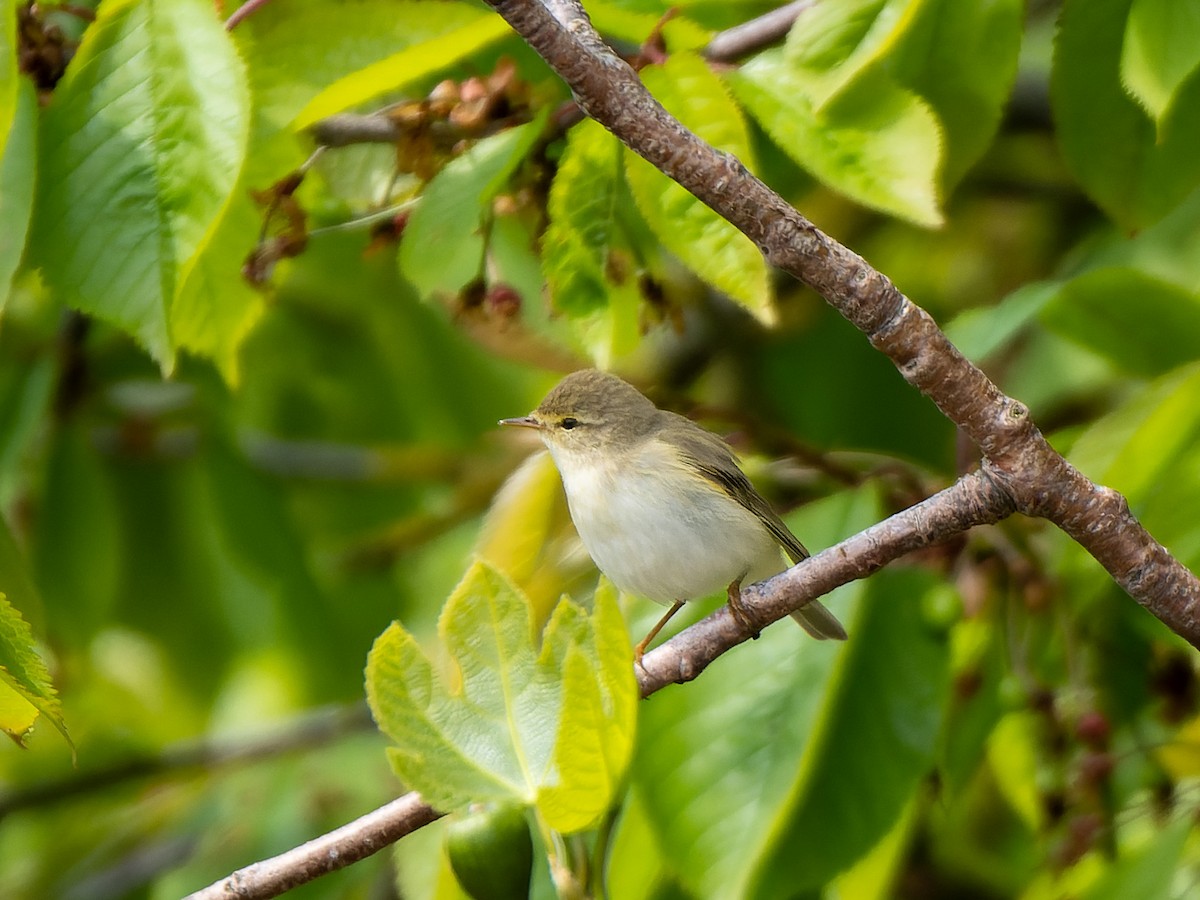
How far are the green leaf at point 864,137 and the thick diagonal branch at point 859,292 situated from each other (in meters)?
0.39

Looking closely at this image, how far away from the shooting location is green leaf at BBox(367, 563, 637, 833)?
1.57 m

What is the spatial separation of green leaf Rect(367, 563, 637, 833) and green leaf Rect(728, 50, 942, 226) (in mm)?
960

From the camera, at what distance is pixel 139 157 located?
214 centimetres

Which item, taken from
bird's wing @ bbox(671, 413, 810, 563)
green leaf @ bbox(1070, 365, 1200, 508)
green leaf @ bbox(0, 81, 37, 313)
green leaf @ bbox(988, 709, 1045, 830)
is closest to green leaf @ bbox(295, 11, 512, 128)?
green leaf @ bbox(0, 81, 37, 313)

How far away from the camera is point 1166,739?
3195mm

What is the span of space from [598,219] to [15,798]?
2.87 meters

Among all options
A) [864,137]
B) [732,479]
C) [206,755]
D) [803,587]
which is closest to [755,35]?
[864,137]

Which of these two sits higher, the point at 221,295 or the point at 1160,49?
the point at 1160,49

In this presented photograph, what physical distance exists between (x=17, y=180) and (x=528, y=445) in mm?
2279

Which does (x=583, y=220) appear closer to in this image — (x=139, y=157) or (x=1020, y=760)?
(x=139, y=157)

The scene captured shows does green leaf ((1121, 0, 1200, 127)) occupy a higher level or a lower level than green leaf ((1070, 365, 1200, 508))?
higher

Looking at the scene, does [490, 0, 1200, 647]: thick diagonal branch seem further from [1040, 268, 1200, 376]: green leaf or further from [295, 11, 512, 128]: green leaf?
[1040, 268, 1200, 376]: green leaf

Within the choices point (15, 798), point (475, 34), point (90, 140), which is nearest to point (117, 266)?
point (90, 140)

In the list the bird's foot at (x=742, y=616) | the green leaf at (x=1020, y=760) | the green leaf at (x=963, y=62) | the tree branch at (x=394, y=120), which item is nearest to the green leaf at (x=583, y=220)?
the tree branch at (x=394, y=120)
